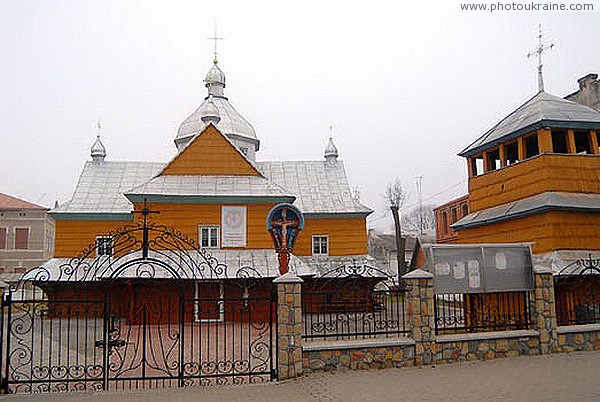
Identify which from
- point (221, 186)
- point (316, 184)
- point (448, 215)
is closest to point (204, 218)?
point (221, 186)

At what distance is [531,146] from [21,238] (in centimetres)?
4382

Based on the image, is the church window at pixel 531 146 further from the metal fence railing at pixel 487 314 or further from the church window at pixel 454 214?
the church window at pixel 454 214

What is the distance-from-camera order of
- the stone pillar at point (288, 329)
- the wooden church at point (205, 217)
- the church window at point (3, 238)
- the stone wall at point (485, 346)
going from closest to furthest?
the stone pillar at point (288, 329)
the stone wall at point (485, 346)
the wooden church at point (205, 217)
the church window at point (3, 238)

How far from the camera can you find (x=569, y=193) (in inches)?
621

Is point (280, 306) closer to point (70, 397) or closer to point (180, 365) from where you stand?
point (180, 365)

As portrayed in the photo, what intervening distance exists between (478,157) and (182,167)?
10.7 meters

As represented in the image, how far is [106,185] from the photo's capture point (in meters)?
27.0

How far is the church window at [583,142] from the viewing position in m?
17.2

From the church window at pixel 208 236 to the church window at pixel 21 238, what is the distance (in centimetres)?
3416

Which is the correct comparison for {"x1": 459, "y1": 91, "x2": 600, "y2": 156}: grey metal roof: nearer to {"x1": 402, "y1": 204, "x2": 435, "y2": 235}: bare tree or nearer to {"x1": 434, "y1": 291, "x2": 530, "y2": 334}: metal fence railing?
{"x1": 434, "y1": 291, "x2": 530, "y2": 334}: metal fence railing

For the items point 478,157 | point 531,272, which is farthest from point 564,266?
point 478,157

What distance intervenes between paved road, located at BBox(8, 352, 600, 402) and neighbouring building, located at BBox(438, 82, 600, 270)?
17.9 feet

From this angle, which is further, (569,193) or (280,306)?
(569,193)

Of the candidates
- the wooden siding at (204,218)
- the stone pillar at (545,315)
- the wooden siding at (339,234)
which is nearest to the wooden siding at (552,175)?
the stone pillar at (545,315)
